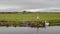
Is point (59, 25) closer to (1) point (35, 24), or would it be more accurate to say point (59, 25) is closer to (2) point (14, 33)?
(1) point (35, 24)

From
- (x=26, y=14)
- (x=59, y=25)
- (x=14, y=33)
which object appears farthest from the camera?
(x=26, y=14)

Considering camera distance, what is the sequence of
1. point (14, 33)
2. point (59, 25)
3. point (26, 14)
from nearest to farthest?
1. point (14, 33)
2. point (59, 25)
3. point (26, 14)

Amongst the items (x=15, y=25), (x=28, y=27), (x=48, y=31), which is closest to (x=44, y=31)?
(x=48, y=31)

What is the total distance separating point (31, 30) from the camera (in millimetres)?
7406

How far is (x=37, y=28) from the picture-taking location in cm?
733

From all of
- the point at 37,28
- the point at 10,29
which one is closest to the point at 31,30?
the point at 37,28

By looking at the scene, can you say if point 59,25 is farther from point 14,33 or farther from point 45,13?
point 45,13

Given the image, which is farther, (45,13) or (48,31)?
(45,13)

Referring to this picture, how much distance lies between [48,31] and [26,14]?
2.91 meters

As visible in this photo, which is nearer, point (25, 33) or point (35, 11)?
point (25, 33)

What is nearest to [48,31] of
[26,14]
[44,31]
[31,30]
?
[44,31]

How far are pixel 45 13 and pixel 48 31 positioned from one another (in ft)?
11.2

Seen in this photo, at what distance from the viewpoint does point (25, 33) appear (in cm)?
718

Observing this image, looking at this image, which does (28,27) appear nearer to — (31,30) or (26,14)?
(31,30)
